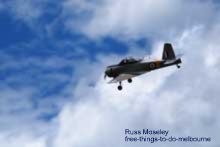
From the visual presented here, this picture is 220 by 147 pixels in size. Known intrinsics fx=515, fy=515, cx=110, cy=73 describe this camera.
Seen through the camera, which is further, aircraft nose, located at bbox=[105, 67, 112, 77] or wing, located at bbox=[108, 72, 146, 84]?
aircraft nose, located at bbox=[105, 67, 112, 77]

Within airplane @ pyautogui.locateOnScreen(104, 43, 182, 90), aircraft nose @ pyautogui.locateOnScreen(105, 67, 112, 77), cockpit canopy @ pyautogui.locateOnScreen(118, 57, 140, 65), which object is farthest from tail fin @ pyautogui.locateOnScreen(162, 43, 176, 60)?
aircraft nose @ pyautogui.locateOnScreen(105, 67, 112, 77)

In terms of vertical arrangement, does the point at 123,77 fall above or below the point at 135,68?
below

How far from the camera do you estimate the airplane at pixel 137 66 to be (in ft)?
245

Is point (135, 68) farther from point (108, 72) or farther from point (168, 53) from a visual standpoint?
point (168, 53)

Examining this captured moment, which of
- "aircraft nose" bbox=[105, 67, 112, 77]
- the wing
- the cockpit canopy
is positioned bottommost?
the wing

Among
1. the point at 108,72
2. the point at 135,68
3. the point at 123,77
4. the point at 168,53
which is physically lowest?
the point at 123,77

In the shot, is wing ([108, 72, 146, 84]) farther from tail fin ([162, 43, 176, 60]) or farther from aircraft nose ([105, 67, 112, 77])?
tail fin ([162, 43, 176, 60])

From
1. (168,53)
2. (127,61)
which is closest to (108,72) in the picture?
(127,61)

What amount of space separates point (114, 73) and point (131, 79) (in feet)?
10.5

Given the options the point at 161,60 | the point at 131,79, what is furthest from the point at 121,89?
the point at 161,60

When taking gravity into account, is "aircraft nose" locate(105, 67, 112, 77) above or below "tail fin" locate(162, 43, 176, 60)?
below

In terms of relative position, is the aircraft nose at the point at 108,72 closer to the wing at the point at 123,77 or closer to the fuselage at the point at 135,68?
the fuselage at the point at 135,68

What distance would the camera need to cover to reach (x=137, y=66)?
7544cm

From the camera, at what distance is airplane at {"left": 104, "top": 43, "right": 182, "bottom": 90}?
245ft
